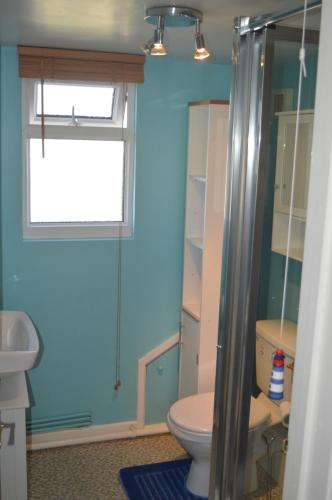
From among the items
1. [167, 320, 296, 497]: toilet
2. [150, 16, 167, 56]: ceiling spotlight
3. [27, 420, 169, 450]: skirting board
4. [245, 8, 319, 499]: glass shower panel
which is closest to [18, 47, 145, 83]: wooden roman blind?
[150, 16, 167, 56]: ceiling spotlight

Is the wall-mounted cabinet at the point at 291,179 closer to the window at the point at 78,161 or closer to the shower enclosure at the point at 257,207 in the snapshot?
the shower enclosure at the point at 257,207

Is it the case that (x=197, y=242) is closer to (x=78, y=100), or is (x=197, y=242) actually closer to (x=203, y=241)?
(x=203, y=241)

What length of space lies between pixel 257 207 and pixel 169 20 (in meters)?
0.91

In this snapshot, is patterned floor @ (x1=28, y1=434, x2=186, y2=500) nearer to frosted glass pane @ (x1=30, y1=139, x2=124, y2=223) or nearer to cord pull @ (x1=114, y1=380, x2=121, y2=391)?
cord pull @ (x1=114, y1=380, x2=121, y2=391)

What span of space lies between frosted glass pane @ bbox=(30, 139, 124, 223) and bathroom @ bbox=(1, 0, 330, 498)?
158 mm

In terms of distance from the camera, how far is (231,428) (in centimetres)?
200

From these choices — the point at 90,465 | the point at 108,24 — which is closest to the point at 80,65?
the point at 108,24

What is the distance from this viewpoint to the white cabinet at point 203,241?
3256 millimetres

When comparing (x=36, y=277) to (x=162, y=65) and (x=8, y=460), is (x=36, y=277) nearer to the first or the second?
(x=8, y=460)

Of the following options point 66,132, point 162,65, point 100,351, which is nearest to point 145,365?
point 100,351

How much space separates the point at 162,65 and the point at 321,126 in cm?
278

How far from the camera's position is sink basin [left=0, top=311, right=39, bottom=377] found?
8.20 ft

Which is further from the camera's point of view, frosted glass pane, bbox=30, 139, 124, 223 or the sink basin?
frosted glass pane, bbox=30, 139, 124, 223

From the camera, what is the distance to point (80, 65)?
127 inches
